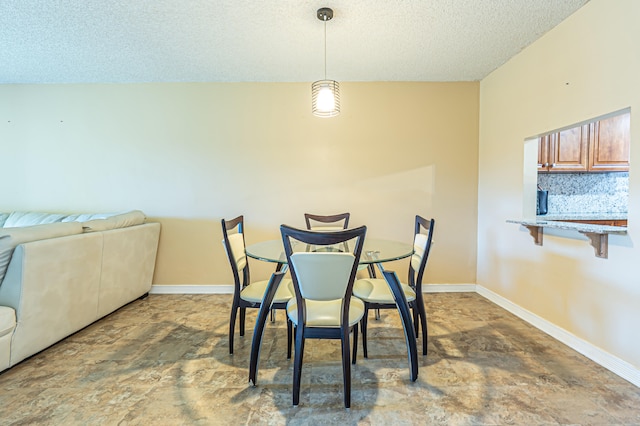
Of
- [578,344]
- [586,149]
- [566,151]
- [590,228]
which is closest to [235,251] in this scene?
[590,228]

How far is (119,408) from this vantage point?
1641 mm

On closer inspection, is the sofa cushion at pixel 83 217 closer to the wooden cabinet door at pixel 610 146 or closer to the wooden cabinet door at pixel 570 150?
the wooden cabinet door at pixel 570 150

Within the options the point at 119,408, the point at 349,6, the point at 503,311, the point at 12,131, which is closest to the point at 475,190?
the point at 503,311

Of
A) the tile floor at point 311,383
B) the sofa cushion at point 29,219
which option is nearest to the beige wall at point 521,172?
the tile floor at point 311,383

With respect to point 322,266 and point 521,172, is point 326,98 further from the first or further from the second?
point 521,172

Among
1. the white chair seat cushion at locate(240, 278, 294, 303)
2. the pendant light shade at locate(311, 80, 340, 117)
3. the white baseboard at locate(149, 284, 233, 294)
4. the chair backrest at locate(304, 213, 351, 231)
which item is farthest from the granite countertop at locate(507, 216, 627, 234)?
the white baseboard at locate(149, 284, 233, 294)

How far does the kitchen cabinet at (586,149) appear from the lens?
10.6ft

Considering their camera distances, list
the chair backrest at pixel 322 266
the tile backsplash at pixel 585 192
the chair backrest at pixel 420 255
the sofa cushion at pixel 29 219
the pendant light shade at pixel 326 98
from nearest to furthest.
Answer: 1. the chair backrest at pixel 322 266
2. the chair backrest at pixel 420 255
3. the pendant light shade at pixel 326 98
4. the sofa cushion at pixel 29 219
5. the tile backsplash at pixel 585 192

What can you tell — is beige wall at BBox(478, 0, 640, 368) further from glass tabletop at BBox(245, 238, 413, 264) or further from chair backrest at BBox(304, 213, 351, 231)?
chair backrest at BBox(304, 213, 351, 231)

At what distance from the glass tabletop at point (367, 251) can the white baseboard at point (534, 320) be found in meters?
1.36

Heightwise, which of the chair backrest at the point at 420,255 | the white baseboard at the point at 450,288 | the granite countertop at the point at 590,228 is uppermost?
the granite countertop at the point at 590,228

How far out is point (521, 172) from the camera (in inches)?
113

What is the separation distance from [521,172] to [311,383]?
2551 millimetres

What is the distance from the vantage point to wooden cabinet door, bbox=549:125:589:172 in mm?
3230
